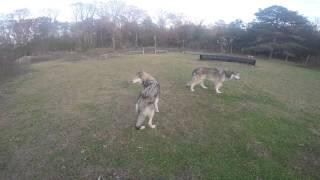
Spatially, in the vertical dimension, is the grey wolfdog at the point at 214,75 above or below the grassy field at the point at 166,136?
above

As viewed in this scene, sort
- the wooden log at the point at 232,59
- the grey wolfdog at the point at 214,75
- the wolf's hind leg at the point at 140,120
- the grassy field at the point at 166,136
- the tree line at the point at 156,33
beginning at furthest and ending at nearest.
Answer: the tree line at the point at 156,33
the wooden log at the point at 232,59
the grey wolfdog at the point at 214,75
the wolf's hind leg at the point at 140,120
the grassy field at the point at 166,136

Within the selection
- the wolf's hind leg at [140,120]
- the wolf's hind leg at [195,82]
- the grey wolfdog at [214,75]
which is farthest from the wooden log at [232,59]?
the wolf's hind leg at [140,120]

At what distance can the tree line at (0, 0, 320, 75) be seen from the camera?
1278 inches

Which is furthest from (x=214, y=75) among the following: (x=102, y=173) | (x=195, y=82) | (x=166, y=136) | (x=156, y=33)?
(x=156, y=33)

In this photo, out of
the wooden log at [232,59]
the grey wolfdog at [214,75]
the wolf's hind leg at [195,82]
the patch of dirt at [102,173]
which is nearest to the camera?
the patch of dirt at [102,173]

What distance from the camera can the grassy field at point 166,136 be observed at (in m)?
5.98

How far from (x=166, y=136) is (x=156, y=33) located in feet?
135

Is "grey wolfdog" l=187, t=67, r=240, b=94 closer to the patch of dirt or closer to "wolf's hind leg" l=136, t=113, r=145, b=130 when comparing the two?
"wolf's hind leg" l=136, t=113, r=145, b=130

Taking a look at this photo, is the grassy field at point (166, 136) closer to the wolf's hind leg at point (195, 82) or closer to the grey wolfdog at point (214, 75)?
the wolf's hind leg at point (195, 82)

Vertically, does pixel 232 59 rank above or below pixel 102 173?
above

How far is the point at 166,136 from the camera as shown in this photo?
24.4 ft

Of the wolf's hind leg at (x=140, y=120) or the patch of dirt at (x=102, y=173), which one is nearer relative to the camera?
the patch of dirt at (x=102, y=173)

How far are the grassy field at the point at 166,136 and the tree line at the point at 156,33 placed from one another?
21.8 metres

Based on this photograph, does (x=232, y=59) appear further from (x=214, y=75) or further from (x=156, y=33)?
(x=156, y=33)
